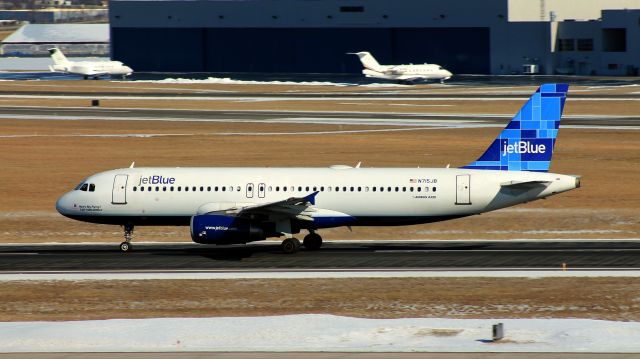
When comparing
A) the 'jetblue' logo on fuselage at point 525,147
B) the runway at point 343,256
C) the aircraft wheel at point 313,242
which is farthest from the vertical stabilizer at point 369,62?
the 'jetblue' logo on fuselage at point 525,147

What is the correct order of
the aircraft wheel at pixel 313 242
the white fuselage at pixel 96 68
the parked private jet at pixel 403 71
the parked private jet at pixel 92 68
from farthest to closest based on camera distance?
the parked private jet at pixel 92 68, the white fuselage at pixel 96 68, the parked private jet at pixel 403 71, the aircraft wheel at pixel 313 242

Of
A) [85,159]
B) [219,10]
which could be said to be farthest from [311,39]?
[85,159]

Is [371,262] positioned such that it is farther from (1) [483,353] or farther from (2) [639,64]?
(2) [639,64]

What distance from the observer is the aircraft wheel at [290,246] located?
1983 inches

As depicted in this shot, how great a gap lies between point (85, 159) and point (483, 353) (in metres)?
57.7

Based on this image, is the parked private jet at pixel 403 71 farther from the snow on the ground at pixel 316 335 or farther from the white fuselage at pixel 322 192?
the snow on the ground at pixel 316 335

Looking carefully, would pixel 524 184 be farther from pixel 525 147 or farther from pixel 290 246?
pixel 290 246

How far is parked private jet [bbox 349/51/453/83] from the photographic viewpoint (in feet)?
557

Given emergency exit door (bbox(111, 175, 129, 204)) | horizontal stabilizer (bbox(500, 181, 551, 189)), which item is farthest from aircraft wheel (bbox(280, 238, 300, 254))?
horizontal stabilizer (bbox(500, 181, 551, 189))

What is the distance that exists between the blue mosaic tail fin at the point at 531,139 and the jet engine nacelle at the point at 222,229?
9754mm

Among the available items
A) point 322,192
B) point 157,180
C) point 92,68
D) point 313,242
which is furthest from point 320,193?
point 92,68

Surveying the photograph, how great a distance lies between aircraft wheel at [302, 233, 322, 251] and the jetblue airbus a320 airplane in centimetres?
4

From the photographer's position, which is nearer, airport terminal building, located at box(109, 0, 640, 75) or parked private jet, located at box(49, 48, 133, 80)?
airport terminal building, located at box(109, 0, 640, 75)

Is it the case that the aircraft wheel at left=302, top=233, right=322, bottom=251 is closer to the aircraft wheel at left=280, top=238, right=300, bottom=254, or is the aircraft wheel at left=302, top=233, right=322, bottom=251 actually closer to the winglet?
the aircraft wheel at left=280, top=238, right=300, bottom=254
